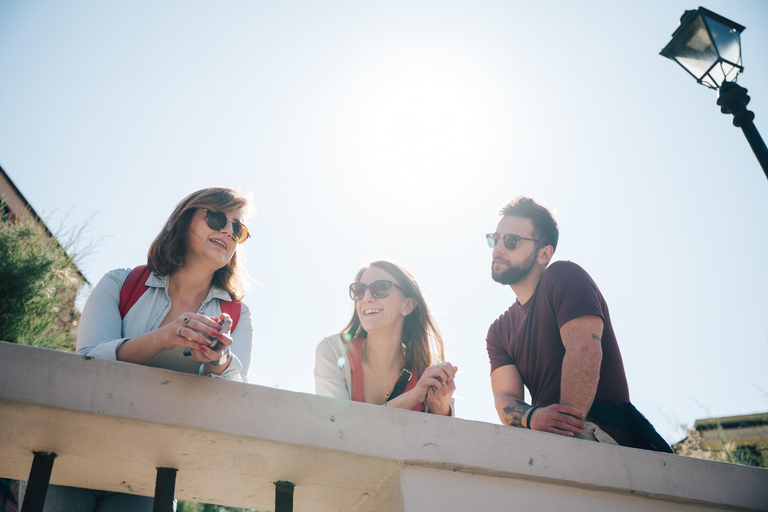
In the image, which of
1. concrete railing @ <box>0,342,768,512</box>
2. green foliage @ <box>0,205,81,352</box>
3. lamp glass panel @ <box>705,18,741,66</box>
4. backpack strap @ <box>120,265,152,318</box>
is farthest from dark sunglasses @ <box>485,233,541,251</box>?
green foliage @ <box>0,205,81,352</box>

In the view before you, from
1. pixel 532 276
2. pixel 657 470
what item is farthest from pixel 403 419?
pixel 532 276

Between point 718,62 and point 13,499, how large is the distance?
7.88 meters

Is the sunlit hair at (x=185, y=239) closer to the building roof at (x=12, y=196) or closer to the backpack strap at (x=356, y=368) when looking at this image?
the backpack strap at (x=356, y=368)

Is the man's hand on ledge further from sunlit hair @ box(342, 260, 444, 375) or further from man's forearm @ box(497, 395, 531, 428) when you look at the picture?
sunlit hair @ box(342, 260, 444, 375)

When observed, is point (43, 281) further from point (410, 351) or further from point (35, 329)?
point (410, 351)

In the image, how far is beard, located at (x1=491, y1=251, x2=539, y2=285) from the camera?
11.0ft

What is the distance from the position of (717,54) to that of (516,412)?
3024 millimetres

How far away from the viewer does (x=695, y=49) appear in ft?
14.0

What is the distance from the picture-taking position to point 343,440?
1.91 meters

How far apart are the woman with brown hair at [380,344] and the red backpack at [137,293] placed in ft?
1.95

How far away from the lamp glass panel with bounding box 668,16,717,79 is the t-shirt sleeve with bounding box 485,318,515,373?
2467mm

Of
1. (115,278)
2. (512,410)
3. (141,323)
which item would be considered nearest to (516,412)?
(512,410)

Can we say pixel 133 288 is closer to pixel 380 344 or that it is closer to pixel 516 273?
pixel 380 344

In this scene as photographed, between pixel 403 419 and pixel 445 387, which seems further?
pixel 445 387
